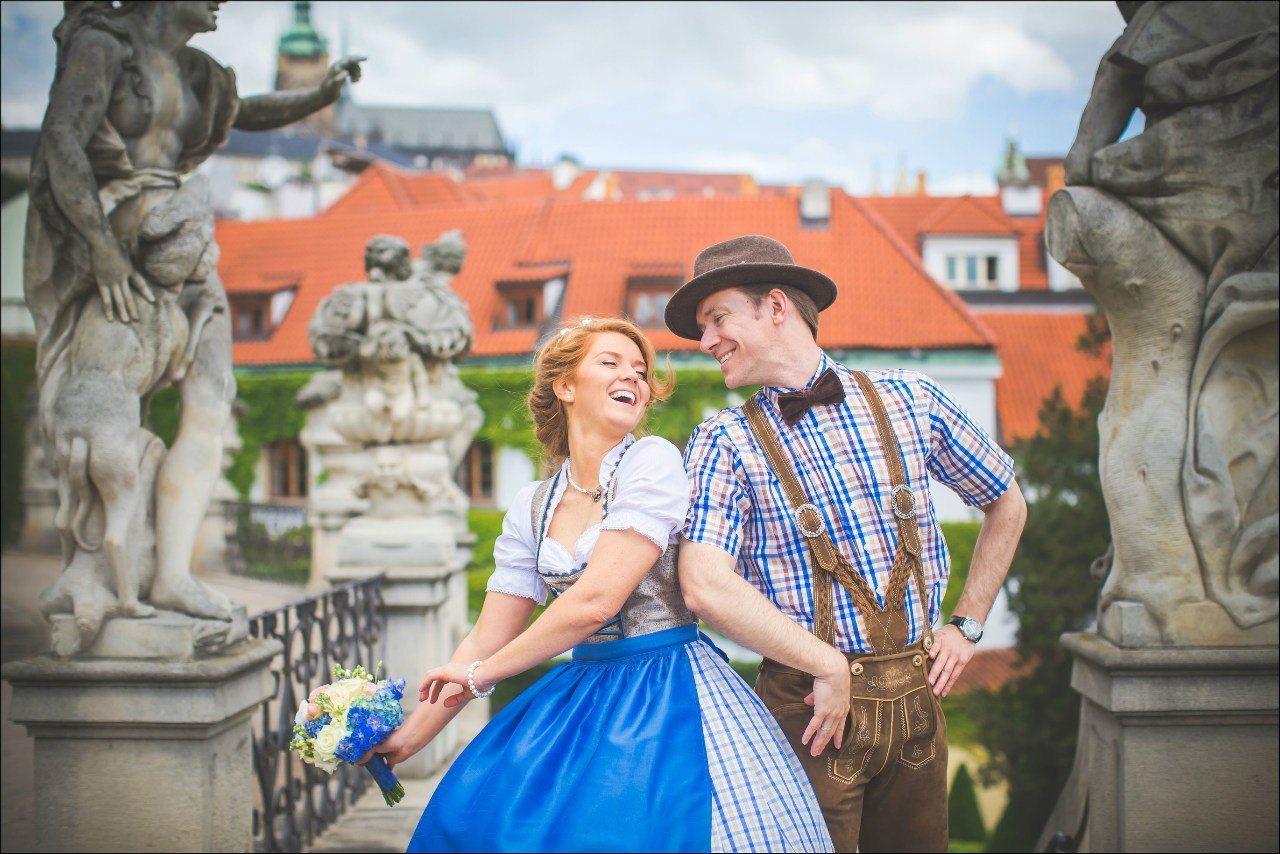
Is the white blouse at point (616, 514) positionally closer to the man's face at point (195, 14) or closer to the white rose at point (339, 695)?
the white rose at point (339, 695)

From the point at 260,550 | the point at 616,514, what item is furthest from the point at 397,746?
the point at 260,550

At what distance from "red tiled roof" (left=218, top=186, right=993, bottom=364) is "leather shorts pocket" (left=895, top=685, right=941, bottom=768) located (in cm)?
1849

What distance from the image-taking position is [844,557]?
2299mm

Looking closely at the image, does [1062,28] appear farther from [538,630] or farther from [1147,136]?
[538,630]

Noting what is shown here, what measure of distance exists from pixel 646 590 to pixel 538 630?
268 millimetres

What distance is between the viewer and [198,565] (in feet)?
61.1

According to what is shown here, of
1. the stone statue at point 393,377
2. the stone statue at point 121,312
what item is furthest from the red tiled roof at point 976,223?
the stone statue at point 121,312

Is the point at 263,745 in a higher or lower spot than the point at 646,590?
lower

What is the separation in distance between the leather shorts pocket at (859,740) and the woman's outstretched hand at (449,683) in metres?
0.77

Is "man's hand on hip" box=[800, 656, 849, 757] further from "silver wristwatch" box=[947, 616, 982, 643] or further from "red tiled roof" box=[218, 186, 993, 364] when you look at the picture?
"red tiled roof" box=[218, 186, 993, 364]

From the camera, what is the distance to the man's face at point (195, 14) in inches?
144

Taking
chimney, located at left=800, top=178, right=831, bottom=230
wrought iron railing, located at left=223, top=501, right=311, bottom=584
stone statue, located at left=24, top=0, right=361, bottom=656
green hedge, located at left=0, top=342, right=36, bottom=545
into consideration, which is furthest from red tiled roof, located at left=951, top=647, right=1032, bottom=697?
stone statue, located at left=24, top=0, right=361, bottom=656

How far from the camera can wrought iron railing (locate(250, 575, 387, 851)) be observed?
4.27 m

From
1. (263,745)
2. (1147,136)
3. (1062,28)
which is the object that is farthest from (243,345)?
(1147,136)
